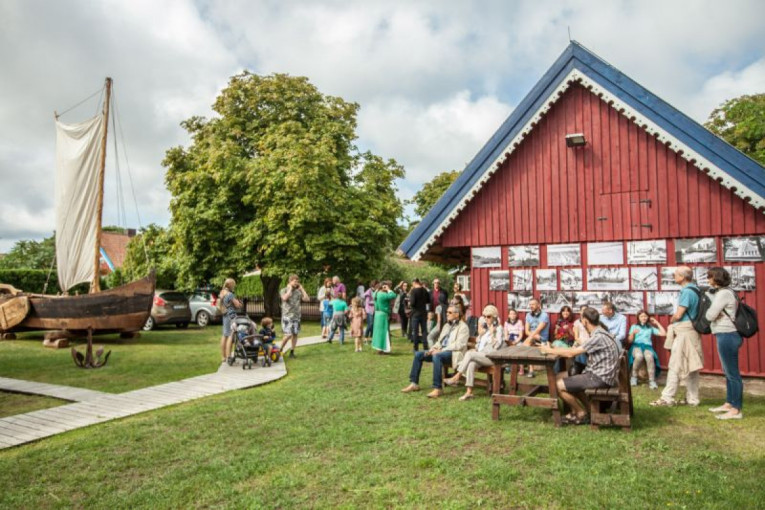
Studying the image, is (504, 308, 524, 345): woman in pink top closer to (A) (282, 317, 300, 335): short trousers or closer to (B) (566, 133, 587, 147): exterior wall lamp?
(B) (566, 133, 587, 147): exterior wall lamp

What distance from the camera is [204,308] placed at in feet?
74.7

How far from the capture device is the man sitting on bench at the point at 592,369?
6430mm

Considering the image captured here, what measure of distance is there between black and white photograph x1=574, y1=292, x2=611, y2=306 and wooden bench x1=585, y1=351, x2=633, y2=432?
4.10 metres

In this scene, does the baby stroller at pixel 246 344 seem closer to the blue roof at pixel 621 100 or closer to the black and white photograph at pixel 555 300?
the blue roof at pixel 621 100

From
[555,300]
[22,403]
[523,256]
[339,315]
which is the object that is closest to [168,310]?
[339,315]

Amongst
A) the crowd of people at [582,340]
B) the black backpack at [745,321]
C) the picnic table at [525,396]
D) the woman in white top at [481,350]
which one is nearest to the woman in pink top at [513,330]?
the crowd of people at [582,340]

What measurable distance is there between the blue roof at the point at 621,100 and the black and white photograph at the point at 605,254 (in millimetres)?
2255

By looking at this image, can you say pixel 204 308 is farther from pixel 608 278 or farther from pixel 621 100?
pixel 621 100

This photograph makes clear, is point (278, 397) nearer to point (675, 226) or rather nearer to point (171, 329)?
point (675, 226)

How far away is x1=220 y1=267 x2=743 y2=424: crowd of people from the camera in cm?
668

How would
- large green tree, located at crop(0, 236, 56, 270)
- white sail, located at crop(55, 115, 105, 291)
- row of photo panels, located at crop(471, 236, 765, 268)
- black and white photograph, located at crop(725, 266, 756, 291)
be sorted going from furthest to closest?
large green tree, located at crop(0, 236, 56, 270) < white sail, located at crop(55, 115, 105, 291) < row of photo panels, located at crop(471, 236, 765, 268) < black and white photograph, located at crop(725, 266, 756, 291)

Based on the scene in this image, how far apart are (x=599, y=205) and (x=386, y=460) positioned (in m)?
7.59

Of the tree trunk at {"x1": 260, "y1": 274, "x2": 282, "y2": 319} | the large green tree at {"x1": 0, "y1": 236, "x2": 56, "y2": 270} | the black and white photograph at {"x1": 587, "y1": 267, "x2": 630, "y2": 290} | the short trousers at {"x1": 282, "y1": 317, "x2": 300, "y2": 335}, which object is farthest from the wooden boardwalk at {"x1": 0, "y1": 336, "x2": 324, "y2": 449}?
the large green tree at {"x1": 0, "y1": 236, "x2": 56, "y2": 270}

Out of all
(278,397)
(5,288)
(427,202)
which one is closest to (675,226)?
(278,397)
